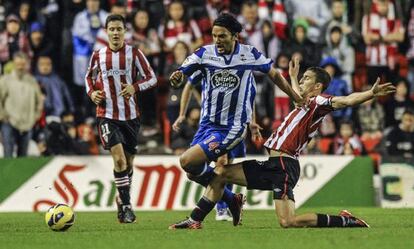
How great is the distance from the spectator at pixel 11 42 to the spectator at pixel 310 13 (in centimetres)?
509

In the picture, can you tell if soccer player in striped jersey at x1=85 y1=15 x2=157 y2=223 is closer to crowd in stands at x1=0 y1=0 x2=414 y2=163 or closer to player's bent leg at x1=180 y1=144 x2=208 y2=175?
player's bent leg at x1=180 y1=144 x2=208 y2=175

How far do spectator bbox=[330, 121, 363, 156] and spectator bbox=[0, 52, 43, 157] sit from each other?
204 inches

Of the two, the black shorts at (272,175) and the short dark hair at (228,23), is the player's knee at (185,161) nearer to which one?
the black shorts at (272,175)

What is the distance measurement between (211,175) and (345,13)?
11008 millimetres

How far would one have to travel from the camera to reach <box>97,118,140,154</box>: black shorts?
14.1m

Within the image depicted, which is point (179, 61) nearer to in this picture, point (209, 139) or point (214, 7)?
point (214, 7)

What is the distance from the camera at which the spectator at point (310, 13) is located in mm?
21859

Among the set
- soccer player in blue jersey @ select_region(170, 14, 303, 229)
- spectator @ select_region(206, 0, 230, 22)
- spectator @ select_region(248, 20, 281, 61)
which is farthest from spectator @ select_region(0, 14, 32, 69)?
soccer player in blue jersey @ select_region(170, 14, 303, 229)

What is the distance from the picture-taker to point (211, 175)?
40.2ft

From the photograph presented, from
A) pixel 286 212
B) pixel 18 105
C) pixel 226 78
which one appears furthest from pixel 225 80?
pixel 18 105

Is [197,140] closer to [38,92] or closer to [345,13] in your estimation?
[38,92]

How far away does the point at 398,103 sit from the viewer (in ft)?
70.1

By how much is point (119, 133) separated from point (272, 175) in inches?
109

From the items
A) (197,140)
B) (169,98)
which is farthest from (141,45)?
(197,140)
